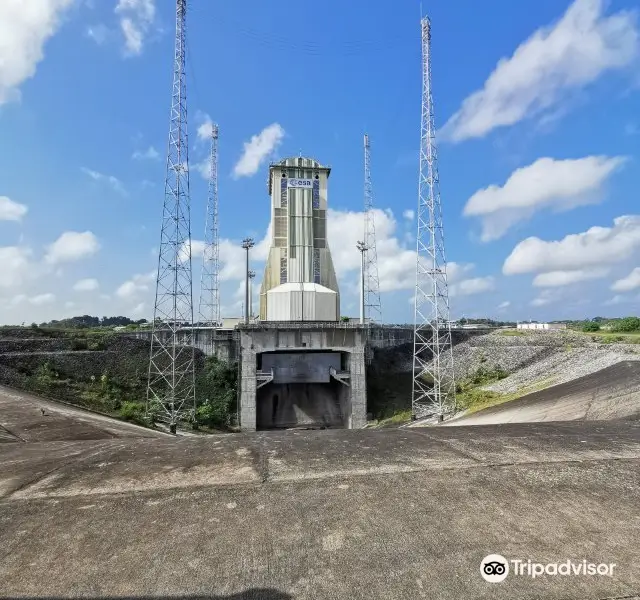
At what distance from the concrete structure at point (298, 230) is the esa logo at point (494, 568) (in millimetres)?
37446

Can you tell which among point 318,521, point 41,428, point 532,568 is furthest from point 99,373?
point 532,568

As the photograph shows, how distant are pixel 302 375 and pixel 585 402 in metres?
27.7

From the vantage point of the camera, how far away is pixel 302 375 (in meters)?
40.3

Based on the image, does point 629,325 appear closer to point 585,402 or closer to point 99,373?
point 585,402

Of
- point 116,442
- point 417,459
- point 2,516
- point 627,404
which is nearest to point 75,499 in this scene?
point 2,516

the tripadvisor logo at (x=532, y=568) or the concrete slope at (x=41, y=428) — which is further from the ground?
the concrete slope at (x=41, y=428)

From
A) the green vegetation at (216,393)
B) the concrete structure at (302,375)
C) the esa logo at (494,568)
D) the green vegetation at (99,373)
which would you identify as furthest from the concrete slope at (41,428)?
the concrete structure at (302,375)

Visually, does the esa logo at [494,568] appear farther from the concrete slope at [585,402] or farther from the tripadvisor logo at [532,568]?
the concrete slope at [585,402]

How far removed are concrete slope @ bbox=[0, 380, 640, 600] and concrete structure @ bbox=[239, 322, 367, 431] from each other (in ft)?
91.1

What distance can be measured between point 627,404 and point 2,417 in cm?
2215

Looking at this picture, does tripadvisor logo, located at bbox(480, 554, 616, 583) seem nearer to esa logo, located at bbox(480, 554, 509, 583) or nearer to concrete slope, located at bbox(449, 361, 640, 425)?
esa logo, located at bbox(480, 554, 509, 583)

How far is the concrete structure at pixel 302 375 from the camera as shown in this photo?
115 ft

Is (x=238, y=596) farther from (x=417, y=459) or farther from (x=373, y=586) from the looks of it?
(x=417, y=459)

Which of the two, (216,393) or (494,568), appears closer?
(494,568)
